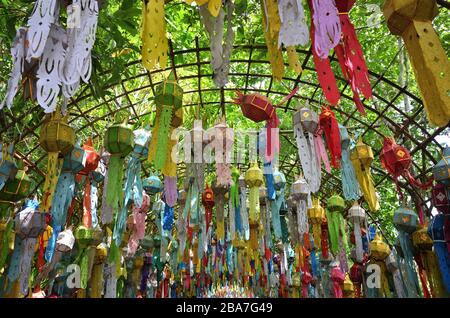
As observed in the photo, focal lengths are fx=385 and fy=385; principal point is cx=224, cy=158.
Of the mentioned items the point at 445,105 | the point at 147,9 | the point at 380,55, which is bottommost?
the point at 445,105

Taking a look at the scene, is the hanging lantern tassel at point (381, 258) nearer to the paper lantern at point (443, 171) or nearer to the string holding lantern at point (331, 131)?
the paper lantern at point (443, 171)

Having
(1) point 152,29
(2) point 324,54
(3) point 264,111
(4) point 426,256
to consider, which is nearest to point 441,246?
(4) point 426,256

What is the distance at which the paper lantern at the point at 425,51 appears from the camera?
68.2 inches

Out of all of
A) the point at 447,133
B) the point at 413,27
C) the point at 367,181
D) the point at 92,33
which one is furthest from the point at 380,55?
the point at 92,33

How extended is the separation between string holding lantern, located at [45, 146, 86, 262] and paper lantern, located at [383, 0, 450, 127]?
2879 millimetres

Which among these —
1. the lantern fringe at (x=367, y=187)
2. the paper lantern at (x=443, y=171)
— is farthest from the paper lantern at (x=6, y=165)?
the paper lantern at (x=443, y=171)

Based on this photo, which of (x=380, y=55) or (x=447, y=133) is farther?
(x=380, y=55)

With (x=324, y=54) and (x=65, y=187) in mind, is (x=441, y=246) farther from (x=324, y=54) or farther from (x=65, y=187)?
(x=65, y=187)

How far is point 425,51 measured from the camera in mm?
1795

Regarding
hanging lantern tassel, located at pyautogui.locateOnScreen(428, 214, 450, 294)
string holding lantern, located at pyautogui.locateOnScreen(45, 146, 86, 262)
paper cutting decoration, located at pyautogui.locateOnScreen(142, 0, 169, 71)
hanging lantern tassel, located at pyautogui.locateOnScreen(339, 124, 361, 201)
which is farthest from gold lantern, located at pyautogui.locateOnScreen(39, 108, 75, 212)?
hanging lantern tassel, located at pyautogui.locateOnScreen(428, 214, 450, 294)
